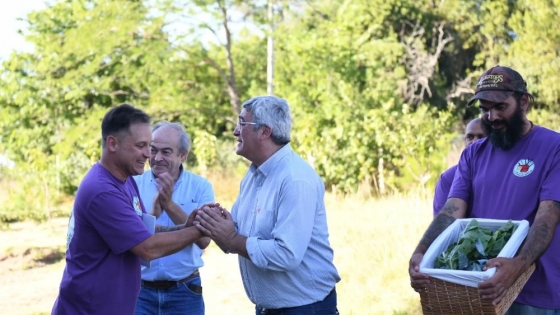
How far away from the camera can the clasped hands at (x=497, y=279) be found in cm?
318

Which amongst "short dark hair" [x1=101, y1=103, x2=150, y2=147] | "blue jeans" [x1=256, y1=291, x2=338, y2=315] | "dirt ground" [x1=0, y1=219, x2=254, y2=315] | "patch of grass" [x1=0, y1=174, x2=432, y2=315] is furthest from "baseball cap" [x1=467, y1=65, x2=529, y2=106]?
"dirt ground" [x1=0, y1=219, x2=254, y2=315]

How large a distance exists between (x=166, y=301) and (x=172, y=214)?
592 mm

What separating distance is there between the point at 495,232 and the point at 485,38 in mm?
25276

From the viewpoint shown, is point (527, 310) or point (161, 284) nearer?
point (527, 310)

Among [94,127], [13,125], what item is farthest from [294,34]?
[13,125]

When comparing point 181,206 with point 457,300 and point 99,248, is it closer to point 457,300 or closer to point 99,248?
point 99,248

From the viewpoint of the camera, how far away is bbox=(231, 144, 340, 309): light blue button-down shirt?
3654mm

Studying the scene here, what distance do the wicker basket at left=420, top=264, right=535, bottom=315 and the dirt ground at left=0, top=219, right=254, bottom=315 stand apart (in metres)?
5.95

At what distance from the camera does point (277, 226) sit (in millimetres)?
3703

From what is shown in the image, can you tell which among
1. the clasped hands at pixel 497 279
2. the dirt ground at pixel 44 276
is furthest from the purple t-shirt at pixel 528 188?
the dirt ground at pixel 44 276

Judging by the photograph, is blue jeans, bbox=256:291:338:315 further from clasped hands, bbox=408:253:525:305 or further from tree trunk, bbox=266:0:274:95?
tree trunk, bbox=266:0:274:95

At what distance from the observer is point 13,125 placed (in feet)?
85.9

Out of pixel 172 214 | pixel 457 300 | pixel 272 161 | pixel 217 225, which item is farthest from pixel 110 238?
pixel 457 300

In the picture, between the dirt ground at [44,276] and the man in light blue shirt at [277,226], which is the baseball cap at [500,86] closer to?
the man in light blue shirt at [277,226]
